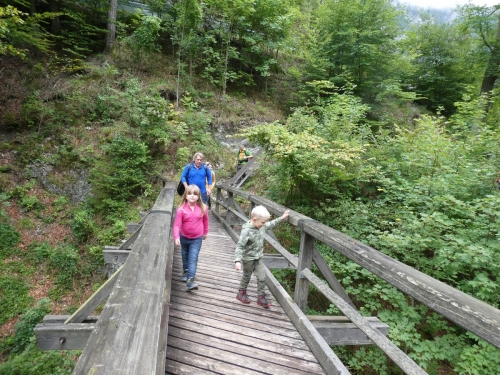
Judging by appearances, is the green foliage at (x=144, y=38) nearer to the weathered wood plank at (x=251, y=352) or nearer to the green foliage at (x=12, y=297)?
the green foliage at (x=12, y=297)

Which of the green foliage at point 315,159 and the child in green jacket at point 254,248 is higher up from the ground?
the green foliage at point 315,159

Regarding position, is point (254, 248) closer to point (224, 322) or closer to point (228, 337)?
point (224, 322)

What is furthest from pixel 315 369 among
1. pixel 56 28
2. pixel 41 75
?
→ pixel 56 28

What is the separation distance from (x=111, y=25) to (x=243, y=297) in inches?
670

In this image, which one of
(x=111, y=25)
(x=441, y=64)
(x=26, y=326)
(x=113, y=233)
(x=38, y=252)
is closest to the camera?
(x=26, y=326)

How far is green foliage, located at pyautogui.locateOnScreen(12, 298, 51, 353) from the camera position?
260 inches

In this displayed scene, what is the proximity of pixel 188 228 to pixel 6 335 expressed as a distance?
7194mm

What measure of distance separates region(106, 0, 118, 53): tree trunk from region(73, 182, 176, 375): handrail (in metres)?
16.3

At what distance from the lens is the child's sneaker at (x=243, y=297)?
11.0 ft

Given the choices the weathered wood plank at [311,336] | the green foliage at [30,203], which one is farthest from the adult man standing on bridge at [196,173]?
the green foliage at [30,203]

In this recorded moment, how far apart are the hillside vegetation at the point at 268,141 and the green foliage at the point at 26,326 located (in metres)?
0.04

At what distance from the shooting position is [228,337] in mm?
2637

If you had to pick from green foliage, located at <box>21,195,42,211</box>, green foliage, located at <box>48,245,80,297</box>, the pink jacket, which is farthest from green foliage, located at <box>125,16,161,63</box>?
the pink jacket

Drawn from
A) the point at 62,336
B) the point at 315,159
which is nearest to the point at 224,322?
the point at 62,336
